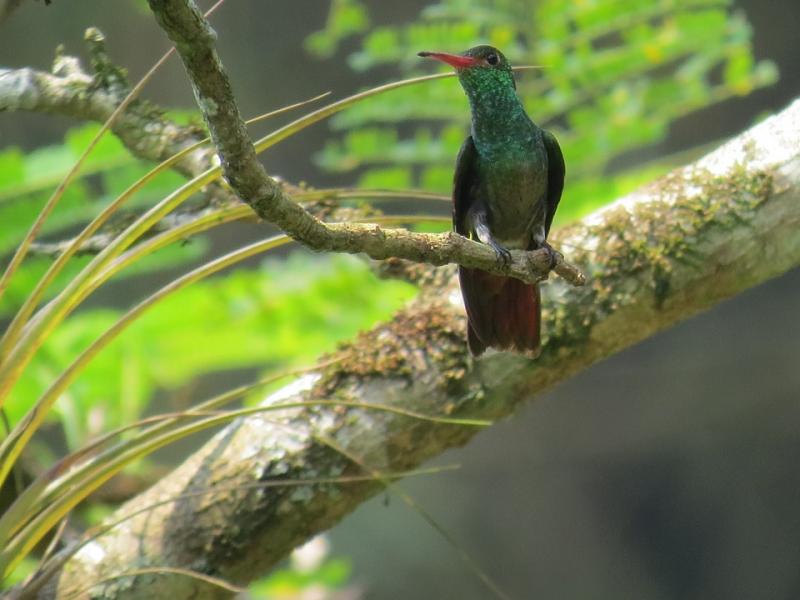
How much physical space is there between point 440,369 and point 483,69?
96 centimetres

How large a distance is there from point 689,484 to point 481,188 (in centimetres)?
734

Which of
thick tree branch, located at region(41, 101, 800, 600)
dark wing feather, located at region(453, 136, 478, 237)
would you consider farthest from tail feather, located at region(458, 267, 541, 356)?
dark wing feather, located at region(453, 136, 478, 237)

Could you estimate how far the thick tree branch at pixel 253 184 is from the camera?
1266 mm

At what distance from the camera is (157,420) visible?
7.50ft

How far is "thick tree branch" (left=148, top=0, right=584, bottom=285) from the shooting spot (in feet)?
4.15

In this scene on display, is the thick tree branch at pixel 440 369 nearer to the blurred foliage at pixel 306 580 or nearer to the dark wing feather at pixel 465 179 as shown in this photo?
the dark wing feather at pixel 465 179

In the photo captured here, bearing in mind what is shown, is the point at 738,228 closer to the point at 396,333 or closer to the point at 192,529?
the point at 396,333

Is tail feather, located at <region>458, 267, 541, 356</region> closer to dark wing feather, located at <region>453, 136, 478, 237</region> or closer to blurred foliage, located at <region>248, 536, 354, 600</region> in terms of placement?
dark wing feather, located at <region>453, 136, 478, 237</region>

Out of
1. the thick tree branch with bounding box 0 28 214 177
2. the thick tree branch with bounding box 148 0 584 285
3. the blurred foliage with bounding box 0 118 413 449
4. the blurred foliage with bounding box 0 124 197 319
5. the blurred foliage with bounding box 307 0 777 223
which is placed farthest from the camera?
the blurred foliage with bounding box 307 0 777 223

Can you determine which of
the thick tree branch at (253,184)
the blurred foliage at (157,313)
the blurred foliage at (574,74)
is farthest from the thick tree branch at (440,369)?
the blurred foliage at (574,74)

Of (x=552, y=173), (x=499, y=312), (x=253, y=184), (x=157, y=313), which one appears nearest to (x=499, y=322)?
(x=499, y=312)

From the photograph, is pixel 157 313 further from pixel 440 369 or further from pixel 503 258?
pixel 503 258

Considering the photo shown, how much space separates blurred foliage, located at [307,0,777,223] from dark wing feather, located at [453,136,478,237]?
1.45 m

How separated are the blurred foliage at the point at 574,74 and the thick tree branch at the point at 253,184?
277 cm
